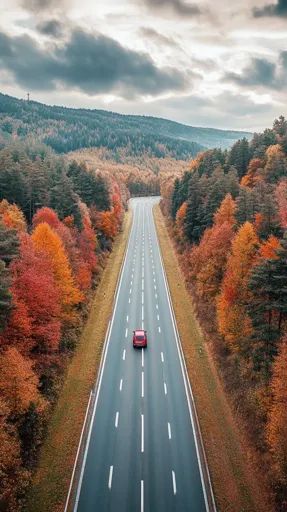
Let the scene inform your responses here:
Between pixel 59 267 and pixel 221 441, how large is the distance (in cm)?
2675

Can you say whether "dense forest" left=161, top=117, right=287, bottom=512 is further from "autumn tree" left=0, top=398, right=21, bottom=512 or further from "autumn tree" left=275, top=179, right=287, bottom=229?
"autumn tree" left=0, top=398, right=21, bottom=512

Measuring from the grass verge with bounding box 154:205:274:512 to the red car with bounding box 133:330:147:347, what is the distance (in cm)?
469

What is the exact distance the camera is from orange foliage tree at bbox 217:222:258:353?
4088 cm

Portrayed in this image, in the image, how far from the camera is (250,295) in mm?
42375

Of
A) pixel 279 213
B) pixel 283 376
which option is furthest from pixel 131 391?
pixel 279 213

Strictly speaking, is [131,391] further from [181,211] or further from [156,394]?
[181,211]

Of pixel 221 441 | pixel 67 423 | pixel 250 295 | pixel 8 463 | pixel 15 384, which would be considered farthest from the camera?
pixel 250 295

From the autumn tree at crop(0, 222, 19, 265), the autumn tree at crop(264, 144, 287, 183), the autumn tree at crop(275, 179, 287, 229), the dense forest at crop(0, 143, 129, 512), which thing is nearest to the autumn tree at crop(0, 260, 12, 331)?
the dense forest at crop(0, 143, 129, 512)

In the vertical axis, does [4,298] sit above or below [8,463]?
above

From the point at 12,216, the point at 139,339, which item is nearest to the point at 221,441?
the point at 139,339

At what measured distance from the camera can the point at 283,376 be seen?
93.9 feet

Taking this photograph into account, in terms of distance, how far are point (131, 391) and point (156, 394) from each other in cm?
245

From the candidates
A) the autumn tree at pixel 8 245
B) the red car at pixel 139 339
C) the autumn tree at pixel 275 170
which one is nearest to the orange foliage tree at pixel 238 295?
the red car at pixel 139 339

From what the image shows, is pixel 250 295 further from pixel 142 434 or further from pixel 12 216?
pixel 12 216
